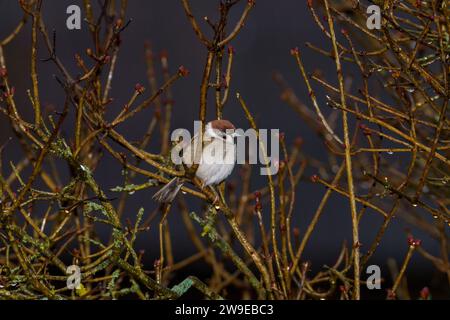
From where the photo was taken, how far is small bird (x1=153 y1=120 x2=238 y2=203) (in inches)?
161

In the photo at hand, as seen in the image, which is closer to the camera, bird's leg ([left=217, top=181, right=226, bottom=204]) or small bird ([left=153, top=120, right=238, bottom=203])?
bird's leg ([left=217, top=181, right=226, bottom=204])

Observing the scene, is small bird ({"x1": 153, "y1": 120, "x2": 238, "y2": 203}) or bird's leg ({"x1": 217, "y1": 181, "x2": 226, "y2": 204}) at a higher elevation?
small bird ({"x1": 153, "y1": 120, "x2": 238, "y2": 203})

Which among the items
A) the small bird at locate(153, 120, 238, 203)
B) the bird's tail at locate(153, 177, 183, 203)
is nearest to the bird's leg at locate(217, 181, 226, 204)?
the small bird at locate(153, 120, 238, 203)

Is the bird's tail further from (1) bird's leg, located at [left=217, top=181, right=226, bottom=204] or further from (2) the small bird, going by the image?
(1) bird's leg, located at [left=217, top=181, right=226, bottom=204]

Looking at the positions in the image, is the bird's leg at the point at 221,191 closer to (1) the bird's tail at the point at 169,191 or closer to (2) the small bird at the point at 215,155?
(2) the small bird at the point at 215,155

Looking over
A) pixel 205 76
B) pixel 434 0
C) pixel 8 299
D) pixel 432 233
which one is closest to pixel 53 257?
pixel 8 299

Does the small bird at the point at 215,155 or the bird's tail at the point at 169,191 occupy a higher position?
the small bird at the point at 215,155

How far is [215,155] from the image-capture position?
4281 mm

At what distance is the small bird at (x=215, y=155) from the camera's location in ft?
13.4

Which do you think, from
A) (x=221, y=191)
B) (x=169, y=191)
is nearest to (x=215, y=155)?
(x=221, y=191)

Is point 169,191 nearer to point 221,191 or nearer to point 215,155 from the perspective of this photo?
point 221,191

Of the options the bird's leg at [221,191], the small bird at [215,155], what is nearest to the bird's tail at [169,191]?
the small bird at [215,155]
